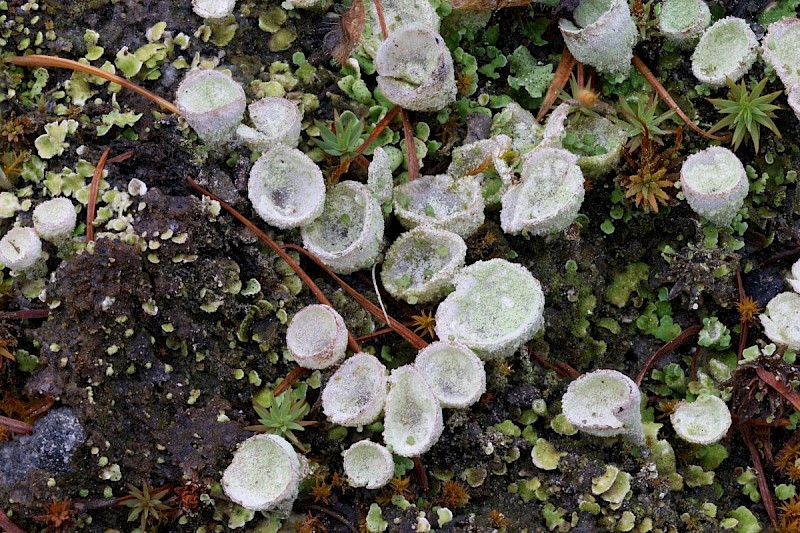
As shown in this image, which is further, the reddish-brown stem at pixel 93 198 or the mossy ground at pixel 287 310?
the reddish-brown stem at pixel 93 198

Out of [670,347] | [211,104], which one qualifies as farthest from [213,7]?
[670,347]

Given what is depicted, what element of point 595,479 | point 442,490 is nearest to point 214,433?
point 442,490

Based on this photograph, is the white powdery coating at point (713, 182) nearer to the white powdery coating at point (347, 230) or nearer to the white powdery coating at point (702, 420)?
the white powdery coating at point (702, 420)

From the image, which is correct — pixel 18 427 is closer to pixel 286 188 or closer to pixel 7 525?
pixel 7 525

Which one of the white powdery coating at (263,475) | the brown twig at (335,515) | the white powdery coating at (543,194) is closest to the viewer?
the white powdery coating at (263,475)

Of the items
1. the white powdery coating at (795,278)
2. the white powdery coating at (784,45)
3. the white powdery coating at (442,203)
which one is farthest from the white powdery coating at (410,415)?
the white powdery coating at (784,45)

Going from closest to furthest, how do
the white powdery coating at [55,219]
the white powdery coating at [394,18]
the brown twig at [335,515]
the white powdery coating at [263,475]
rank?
the white powdery coating at [263,475]
the brown twig at [335,515]
the white powdery coating at [55,219]
the white powdery coating at [394,18]

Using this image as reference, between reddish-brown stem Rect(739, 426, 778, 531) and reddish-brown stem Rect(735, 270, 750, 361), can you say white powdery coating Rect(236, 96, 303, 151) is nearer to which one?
reddish-brown stem Rect(735, 270, 750, 361)

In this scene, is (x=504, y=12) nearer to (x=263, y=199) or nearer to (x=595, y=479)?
(x=263, y=199)
